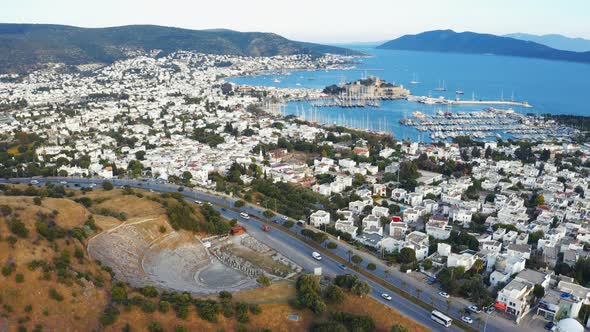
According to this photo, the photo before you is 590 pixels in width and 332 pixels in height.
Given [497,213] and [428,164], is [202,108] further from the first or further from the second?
[497,213]

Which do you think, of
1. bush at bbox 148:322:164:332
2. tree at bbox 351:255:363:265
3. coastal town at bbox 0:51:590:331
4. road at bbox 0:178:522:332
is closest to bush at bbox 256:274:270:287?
road at bbox 0:178:522:332

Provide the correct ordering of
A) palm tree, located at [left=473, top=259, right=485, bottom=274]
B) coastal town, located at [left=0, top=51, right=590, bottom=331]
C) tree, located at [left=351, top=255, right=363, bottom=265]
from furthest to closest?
palm tree, located at [left=473, top=259, right=485, bottom=274] → tree, located at [left=351, top=255, right=363, bottom=265] → coastal town, located at [left=0, top=51, right=590, bottom=331]

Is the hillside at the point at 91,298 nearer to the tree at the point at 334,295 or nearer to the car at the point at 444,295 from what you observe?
the tree at the point at 334,295

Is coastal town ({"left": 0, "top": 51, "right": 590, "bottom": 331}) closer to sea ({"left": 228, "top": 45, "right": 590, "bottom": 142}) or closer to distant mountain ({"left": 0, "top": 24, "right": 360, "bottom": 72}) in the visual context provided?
sea ({"left": 228, "top": 45, "right": 590, "bottom": 142})

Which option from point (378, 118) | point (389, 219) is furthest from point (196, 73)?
point (389, 219)

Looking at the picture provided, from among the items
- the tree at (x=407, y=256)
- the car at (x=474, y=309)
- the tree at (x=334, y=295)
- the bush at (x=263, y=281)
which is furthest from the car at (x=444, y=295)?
the bush at (x=263, y=281)

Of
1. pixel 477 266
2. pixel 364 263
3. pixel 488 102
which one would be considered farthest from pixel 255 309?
pixel 488 102

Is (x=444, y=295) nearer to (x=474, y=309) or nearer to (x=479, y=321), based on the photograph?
(x=474, y=309)
